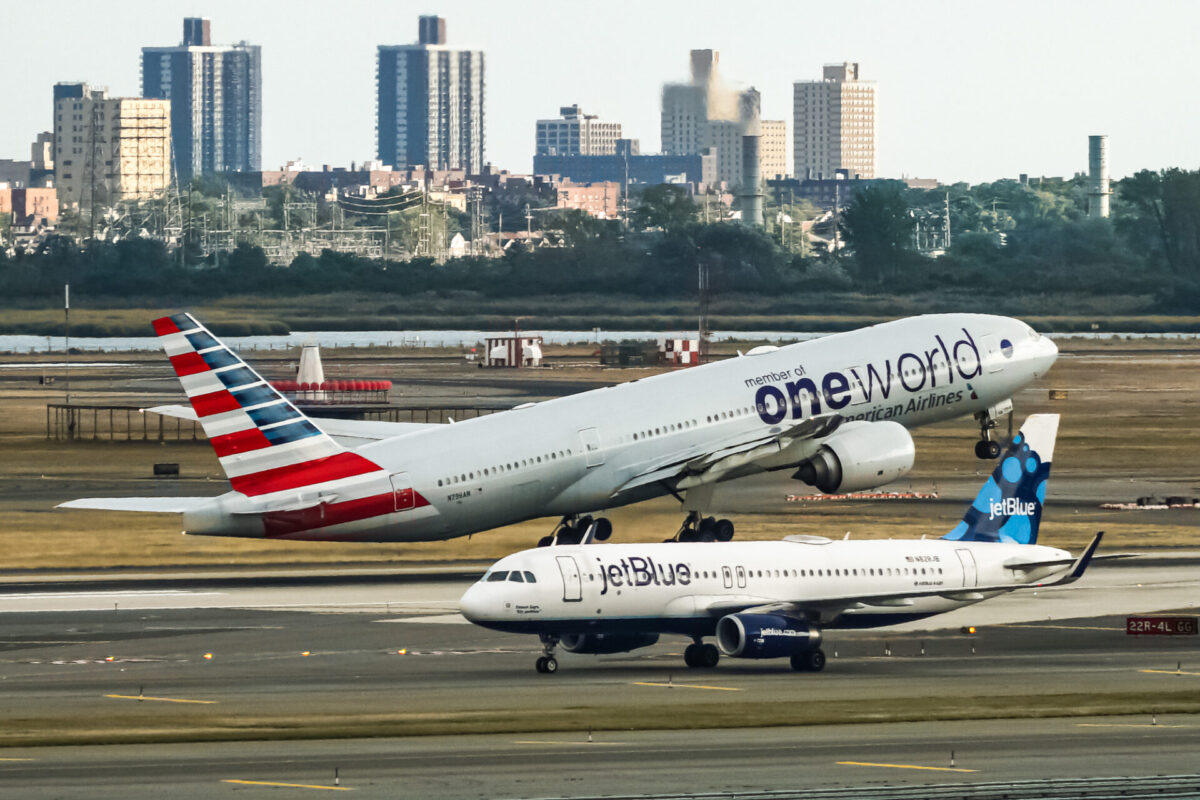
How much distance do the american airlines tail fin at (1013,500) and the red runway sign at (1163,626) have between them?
3.77 meters

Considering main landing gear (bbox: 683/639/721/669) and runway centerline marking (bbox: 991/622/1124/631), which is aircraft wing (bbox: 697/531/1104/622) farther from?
runway centerline marking (bbox: 991/622/1124/631)

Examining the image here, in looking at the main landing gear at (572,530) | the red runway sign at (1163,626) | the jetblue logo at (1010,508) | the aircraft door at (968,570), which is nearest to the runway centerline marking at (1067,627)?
the red runway sign at (1163,626)

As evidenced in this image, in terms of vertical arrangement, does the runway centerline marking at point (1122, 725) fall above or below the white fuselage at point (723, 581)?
below

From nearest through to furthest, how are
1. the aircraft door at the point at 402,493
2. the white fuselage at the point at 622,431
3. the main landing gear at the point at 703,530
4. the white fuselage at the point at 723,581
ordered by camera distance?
the white fuselage at the point at 723,581 < the white fuselage at the point at 622,431 < the aircraft door at the point at 402,493 < the main landing gear at the point at 703,530

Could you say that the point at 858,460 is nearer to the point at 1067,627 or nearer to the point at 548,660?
the point at 1067,627

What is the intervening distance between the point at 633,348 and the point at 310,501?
121527 mm

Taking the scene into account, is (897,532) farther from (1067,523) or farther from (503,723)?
(503,723)

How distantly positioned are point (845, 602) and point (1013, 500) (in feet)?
24.0

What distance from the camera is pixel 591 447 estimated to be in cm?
6244

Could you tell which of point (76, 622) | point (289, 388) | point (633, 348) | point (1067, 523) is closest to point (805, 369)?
point (1067, 523)

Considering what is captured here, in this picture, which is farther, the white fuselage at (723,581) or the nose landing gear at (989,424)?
the nose landing gear at (989,424)

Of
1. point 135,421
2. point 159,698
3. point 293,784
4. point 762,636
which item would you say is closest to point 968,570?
point 762,636

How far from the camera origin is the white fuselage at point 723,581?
49062 mm

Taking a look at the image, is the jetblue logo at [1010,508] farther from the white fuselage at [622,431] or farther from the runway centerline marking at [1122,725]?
the runway centerline marking at [1122,725]
